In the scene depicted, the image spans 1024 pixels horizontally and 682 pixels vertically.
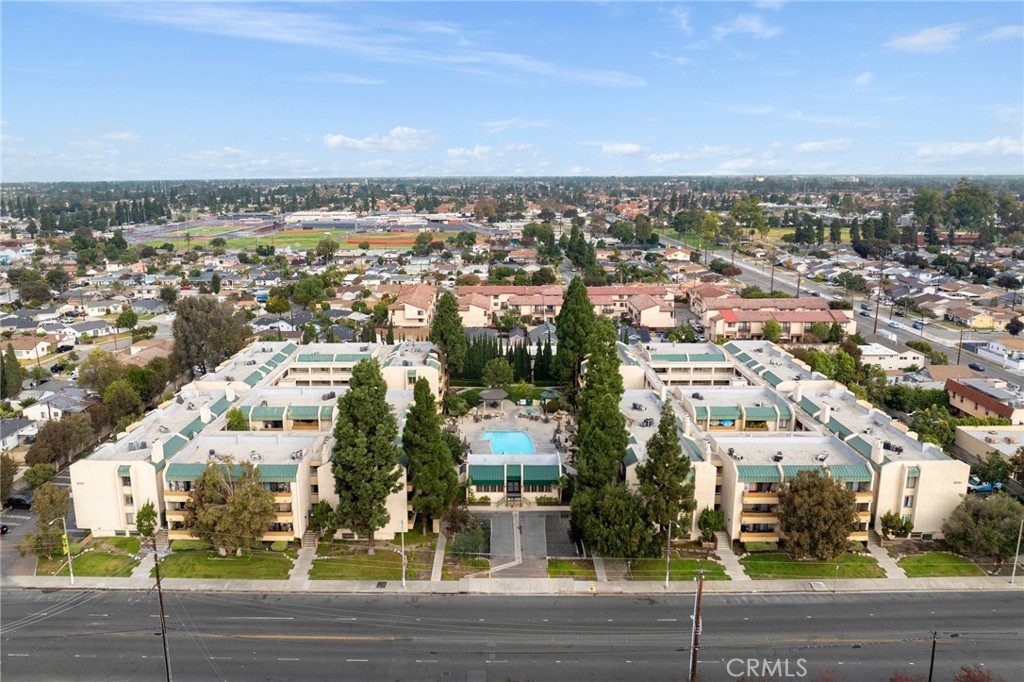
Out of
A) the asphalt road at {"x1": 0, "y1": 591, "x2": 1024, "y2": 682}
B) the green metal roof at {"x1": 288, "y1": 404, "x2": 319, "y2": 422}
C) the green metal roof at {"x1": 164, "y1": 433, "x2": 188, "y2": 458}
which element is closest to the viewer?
the asphalt road at {"x1": 0, "y1": 591, "x2": 1024, "y2": 682}

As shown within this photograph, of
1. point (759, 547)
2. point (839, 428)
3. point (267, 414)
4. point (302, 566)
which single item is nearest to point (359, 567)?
point (302, 566)

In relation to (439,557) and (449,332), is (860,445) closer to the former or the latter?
(439,557)

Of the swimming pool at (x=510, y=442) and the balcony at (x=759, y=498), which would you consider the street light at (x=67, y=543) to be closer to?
the swimming pool at (x=510, y=442)

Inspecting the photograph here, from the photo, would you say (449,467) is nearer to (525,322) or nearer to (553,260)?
(525,322)

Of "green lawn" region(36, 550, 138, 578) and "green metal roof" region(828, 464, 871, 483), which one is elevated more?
"green metal roof" region(828, 464, 871, 483)

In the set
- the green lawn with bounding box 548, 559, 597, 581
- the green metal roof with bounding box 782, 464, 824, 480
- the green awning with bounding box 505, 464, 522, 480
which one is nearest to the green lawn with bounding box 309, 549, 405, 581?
the green lawn with bounding box 548, 559, 597, 581

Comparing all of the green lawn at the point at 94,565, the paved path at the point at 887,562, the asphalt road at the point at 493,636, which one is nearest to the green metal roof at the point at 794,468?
the paved path at the point at 887,562

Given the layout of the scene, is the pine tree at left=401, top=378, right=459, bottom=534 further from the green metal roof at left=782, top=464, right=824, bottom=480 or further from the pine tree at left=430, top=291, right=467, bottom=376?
the pine tree at left=430, top=291, right=467, bottom=376
